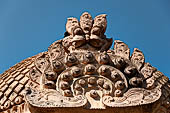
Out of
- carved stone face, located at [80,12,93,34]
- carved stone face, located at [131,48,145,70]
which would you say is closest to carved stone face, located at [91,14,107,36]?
carved stone face, located at [80,12,93,34]

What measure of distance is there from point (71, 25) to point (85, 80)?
1.55 meters

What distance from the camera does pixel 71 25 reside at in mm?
8422

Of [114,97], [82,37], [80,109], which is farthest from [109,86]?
[82,37]

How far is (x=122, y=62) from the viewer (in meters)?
7.66

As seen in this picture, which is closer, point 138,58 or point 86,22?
point 138,58

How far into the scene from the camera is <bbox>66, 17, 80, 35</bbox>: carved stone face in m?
8.23

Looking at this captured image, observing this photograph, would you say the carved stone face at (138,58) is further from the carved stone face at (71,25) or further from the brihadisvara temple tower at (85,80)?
the carved stone face at (71,25)

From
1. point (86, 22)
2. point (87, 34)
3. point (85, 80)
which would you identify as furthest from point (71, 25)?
point (85, 80)

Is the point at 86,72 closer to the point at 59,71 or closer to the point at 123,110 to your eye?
the point at 59,71

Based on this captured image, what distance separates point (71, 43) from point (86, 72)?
966 mm

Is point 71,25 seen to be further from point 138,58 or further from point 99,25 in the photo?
point 138,58

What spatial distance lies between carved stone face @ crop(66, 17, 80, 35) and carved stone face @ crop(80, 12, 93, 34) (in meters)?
0.13

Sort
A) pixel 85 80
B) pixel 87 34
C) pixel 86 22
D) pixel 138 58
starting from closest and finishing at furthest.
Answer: pixel 85 80, pixel 138 58, pixel 87 34, pixel 86 22

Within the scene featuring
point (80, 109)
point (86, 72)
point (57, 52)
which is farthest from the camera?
point (57, 52)
